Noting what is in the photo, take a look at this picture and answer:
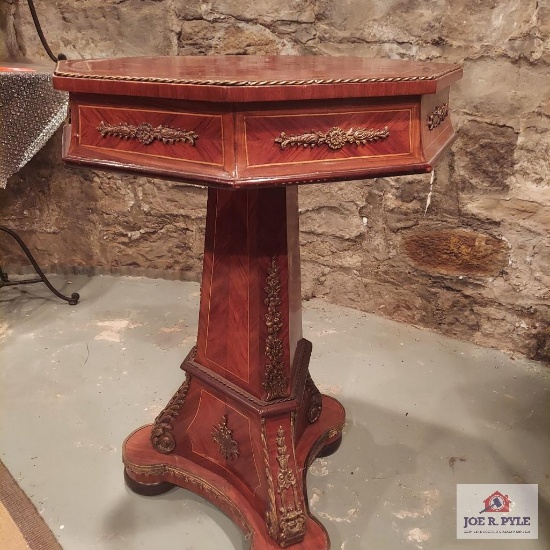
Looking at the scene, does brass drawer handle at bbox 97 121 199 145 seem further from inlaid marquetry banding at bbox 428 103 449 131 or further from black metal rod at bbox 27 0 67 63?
black metal rod at bbox 27 0 67 63

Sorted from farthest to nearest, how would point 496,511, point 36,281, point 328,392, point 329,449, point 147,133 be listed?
point 36,281
point 328,392
point 329,449
point 496,511
point 147,133

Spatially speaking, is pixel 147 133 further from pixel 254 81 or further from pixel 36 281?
pixel 36 281

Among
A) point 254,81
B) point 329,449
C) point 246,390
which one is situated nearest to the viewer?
point 254,81

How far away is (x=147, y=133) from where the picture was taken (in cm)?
96

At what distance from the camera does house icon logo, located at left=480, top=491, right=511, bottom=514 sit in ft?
4.81

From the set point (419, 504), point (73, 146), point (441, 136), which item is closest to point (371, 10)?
point (441, 136)

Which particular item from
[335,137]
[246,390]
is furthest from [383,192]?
[335,137]

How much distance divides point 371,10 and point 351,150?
1.29m

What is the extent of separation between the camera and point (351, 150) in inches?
36.9

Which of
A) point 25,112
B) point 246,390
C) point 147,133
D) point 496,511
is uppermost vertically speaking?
point 147,133

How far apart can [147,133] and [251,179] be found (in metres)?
0.21

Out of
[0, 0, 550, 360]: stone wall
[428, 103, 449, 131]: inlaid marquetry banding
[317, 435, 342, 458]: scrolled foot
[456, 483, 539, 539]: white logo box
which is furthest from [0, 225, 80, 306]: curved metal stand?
[428, 103, 449, 131]: inlaid marquetry banding

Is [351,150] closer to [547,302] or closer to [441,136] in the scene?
[441,136]

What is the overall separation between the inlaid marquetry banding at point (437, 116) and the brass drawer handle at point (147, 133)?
1.38 ft
